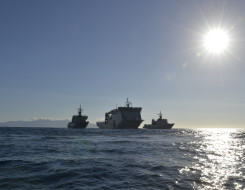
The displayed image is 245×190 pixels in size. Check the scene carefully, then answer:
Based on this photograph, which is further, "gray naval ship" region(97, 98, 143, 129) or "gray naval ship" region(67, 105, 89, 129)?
"gray naval ship" region(67, 105, 89, 129)

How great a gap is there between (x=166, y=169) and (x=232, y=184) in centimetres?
421

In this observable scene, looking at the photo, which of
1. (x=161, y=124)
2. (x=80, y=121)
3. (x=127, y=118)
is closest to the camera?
(x=127, y=118)

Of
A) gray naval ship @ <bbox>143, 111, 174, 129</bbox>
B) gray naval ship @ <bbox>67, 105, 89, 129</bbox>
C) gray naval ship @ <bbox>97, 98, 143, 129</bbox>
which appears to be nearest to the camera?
gray naval ship @ <bbox>97, 98, 143, 129</bbox>

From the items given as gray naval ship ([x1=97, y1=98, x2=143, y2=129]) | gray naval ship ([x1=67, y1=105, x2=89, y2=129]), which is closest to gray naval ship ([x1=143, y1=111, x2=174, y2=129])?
gray naval ship ([x1=97, y1=98, x2=143, y2=129])

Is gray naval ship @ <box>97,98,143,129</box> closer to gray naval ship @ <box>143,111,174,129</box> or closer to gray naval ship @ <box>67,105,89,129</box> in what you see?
gray naval ship @ <box>67,105,89,129</box>

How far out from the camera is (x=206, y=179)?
11.2 metres

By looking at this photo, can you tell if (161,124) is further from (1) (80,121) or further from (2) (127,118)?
(1) (80,121)

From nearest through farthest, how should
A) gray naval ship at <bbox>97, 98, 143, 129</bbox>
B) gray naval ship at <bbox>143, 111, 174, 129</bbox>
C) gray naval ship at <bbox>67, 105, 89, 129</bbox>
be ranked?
gray naval ship at <bbox>97, 98, 143, 129</bbox> → gray naval ship at <bbox>67, 105, 89, 129</bbox> → gray naval ship at <bbox>143, 111, 174, 129</bbox>

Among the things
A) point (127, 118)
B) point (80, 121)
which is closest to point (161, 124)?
point (127, 118)

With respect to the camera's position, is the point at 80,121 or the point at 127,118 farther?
the point at 80,121

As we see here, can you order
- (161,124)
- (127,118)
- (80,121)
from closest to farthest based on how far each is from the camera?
1. (127,118)
2. (80,121)
3. (161,124)

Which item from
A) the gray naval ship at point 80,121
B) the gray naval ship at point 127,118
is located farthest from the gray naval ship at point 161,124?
the gray naval ship at point 80,121

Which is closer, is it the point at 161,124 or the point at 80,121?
the point at 80,121

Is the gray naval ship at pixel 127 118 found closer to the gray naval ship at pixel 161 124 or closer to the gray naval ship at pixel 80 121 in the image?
the gray naval ship at pixel 80 121
